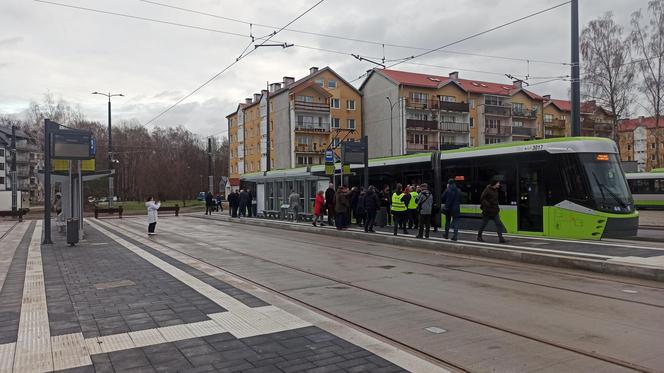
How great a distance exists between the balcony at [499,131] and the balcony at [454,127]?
4319 millimetres

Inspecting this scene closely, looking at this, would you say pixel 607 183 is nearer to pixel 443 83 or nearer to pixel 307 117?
pixel 307 117

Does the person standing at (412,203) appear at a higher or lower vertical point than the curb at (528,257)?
higher

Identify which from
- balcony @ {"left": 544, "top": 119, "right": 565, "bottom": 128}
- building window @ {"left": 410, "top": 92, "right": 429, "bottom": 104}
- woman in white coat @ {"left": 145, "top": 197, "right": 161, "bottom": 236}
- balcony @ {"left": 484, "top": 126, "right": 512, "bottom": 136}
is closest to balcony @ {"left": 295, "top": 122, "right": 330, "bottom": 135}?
building window @ {"left": 410, "top": 92, "right": 429, "bottom": 104}

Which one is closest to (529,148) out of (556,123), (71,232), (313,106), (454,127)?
(71,232)

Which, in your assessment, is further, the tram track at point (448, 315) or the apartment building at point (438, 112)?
the apartment building at point (438, 112)

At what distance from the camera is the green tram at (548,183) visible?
45.6ft

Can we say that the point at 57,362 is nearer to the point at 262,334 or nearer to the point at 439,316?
the point at 262,334

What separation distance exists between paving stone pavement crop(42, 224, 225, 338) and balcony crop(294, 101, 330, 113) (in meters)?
55.5

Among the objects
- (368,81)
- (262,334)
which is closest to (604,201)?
(262,334)

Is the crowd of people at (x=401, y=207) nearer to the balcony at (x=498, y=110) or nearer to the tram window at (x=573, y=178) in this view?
the tram window at (x=573, y=178)

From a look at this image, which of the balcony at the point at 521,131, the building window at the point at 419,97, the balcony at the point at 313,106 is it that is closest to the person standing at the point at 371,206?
the balcony at the point at 313,106

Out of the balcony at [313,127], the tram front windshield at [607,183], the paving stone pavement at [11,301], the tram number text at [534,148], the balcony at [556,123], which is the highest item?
the balcony at [556,123]

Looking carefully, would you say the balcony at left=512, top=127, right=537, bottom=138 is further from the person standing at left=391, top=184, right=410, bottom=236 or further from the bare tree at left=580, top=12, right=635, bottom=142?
the person standing at left=391, top=184, right=410, bottom=236

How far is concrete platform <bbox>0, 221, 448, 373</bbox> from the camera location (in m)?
4.70
